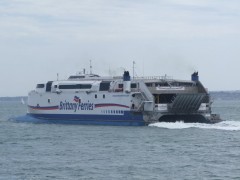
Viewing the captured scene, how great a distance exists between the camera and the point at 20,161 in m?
36.3

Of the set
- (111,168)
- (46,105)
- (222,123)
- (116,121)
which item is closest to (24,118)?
(46,105)

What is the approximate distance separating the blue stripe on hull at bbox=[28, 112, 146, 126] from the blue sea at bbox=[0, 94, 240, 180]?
112cm

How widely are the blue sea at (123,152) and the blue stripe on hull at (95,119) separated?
3.69 feet

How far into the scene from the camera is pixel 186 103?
5744 cm

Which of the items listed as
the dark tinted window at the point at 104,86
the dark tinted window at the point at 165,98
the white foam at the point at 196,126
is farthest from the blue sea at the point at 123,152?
the dark tinted window at the point at 104,86

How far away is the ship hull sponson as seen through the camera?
→ 195 ft

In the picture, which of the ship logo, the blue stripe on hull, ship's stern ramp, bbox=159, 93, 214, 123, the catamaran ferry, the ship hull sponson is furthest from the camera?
the ship logo

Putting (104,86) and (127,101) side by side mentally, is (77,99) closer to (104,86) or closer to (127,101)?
(104,86)

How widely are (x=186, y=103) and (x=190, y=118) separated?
3.28 metres

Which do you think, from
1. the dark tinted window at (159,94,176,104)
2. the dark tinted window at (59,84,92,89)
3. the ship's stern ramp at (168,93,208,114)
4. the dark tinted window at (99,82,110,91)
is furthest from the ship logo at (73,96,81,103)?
the ship's stern ramp at (168,93,208,114)

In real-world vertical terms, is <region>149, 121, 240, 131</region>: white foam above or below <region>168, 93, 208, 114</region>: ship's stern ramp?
below

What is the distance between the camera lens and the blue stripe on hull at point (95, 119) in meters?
A: 57.9

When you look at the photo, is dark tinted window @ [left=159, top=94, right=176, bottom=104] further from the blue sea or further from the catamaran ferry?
the blue sea

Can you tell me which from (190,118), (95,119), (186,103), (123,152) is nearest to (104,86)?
(95,119)
